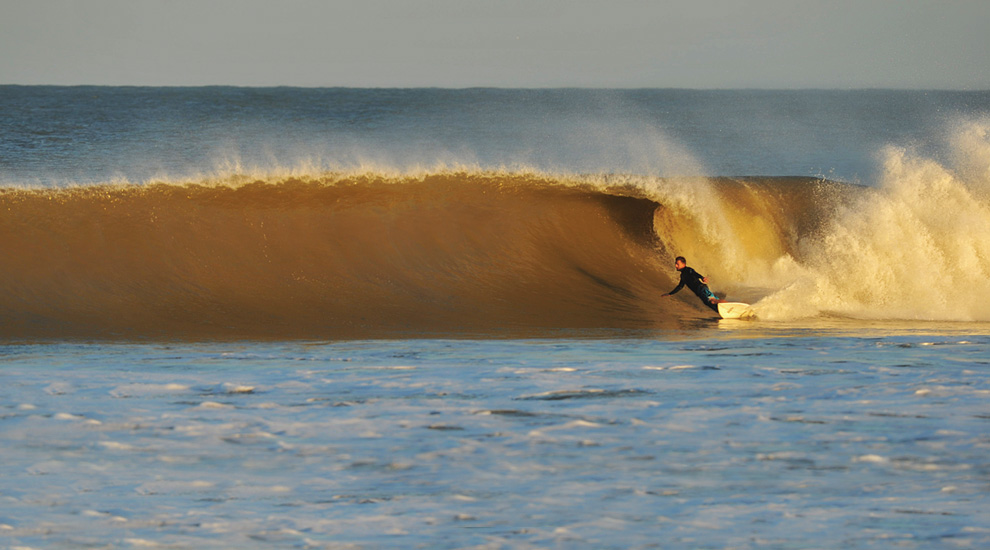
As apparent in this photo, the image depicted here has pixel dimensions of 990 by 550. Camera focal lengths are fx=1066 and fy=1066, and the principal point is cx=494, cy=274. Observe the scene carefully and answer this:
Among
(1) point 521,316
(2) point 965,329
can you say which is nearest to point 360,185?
(1) point 521,316

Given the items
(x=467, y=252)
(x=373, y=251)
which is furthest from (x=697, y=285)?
(x=373, y=251)

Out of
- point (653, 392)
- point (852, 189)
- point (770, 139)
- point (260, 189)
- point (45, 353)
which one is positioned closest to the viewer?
point (653, 392)

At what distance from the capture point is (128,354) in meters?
7.19

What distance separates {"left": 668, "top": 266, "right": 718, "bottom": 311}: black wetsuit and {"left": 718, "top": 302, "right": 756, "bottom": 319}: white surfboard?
4.2 inches

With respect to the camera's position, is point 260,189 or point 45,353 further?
point 260,189

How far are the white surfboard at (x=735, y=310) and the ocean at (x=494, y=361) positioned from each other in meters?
0.13

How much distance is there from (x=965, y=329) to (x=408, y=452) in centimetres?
564

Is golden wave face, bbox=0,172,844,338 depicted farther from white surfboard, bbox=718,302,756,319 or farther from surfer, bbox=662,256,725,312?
white surfboard, bbox=718,302,756,319

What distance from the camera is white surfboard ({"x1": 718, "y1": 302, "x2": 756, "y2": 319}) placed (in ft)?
30.5

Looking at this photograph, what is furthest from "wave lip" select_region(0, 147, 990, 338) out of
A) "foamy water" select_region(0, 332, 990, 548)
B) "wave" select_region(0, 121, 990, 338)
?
"foamy water" select_region(0, 332, 990, 548)

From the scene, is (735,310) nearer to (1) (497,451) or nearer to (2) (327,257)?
(2) (327,257)

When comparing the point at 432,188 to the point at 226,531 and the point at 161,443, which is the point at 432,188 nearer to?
the point at 161,443

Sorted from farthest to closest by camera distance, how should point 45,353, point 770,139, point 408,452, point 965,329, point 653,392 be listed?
point 770,139
point 965,329
point 45,353
point 653,392
point 408,452

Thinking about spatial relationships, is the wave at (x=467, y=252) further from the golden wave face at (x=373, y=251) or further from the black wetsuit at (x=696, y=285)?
the black wetsuit at (x=696, y=285)
